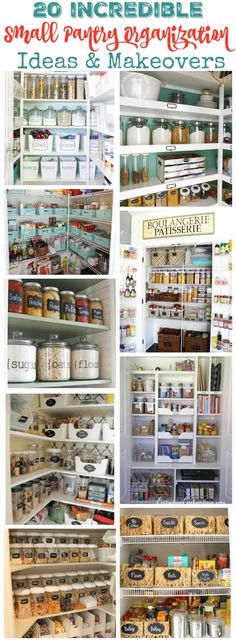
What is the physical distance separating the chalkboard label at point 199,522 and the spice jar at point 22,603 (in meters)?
0.71

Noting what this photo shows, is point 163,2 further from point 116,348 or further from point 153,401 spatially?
point 153,401

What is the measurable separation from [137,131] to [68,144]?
282 mm

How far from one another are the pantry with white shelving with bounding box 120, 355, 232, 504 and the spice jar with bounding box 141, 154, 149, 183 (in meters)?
0.70

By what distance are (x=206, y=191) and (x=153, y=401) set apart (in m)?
0.85

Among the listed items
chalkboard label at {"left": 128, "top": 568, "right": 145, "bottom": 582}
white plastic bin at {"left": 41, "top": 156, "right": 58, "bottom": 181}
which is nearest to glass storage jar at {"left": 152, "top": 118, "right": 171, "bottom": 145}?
white plastic bin at {"left": 41, "top": 156, "right": 58, "bottom": 181}

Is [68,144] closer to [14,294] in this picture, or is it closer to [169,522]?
[14,294]

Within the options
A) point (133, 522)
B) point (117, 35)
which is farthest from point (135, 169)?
point (133, 522)

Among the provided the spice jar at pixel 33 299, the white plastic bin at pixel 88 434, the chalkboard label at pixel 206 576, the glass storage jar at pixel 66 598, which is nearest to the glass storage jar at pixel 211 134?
the spice jar at pixel 33 299

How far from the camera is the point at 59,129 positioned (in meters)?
3.20

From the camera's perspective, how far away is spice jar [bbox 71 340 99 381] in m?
3.14

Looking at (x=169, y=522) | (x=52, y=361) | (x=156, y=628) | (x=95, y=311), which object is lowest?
(x=156, y=628)

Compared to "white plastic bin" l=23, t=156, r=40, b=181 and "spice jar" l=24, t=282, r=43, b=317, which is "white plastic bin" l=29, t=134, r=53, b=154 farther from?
"spice jar" l=24, t=282, r=43, b=317

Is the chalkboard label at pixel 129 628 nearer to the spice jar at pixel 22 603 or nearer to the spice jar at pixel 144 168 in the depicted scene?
the spice jar at pixel 22 603

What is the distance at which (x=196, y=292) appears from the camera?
3164mm
